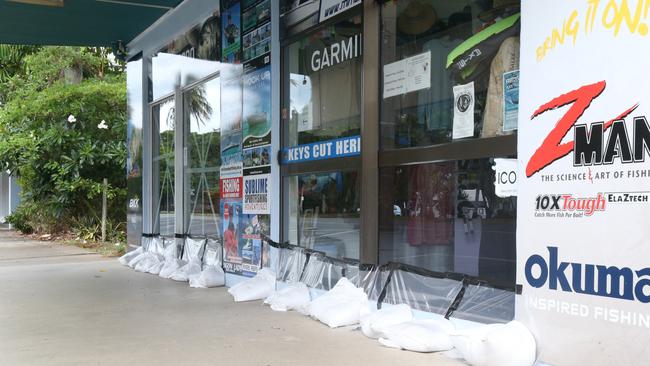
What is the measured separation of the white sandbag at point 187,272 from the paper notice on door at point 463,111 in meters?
4.47

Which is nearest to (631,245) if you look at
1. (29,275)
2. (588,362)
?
(588,362)

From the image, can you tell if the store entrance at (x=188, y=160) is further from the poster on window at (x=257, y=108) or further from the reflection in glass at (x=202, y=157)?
the poster on window at (x=257, y=108)

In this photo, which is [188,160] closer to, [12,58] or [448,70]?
[448,70]

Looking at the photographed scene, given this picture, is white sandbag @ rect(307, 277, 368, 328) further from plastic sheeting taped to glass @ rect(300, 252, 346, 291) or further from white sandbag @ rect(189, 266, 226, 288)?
white sandbag @ rect(189, 266, 226, 288)

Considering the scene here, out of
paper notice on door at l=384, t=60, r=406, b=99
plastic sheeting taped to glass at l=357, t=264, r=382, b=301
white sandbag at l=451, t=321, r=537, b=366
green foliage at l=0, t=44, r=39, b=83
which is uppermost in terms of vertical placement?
green foliage at l=0, t=44, r=39, b=83

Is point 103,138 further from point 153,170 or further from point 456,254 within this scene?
point 456,254

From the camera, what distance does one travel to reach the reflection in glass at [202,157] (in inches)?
329

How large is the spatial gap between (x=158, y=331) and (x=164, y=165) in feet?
18.0

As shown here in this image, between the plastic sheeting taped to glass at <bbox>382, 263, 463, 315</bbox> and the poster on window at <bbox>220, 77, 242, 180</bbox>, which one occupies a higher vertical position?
the poster on window at <bbox>220, 77, 242, 180</bbox>

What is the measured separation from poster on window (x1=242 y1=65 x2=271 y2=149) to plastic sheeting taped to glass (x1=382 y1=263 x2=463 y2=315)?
2.43 meters

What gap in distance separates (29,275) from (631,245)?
8.21 m

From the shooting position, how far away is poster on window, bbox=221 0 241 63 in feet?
24.2

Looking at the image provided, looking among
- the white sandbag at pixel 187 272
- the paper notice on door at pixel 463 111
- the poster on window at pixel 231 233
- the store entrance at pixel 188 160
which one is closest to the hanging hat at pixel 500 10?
the paper notice on door at pixel 463 111

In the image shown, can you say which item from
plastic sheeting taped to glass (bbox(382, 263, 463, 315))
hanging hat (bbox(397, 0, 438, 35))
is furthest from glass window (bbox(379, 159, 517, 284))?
hanging hat (bbox(397, 0, 438, 35))
